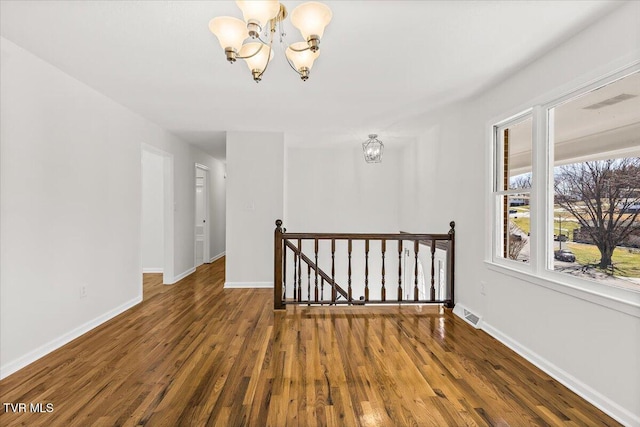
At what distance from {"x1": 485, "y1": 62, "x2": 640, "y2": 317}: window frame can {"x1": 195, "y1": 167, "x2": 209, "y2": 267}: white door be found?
18.3ft

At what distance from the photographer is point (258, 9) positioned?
4.58 feet

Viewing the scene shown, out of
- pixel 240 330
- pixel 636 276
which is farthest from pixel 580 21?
Result: pixel 240 330

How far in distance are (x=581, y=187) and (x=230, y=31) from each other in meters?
2.42

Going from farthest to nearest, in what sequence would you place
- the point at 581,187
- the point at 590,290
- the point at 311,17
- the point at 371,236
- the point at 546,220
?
the point at 371,236
the point at 546,220
the point at 581,187
the point at 590,290
the point at 311,17

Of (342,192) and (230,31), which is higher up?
(230,31)

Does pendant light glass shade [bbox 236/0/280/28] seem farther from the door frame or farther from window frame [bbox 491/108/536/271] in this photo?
the door frame

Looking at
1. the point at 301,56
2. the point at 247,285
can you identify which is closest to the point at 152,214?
the point at 247,285

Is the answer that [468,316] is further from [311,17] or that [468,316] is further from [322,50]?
[311,17]

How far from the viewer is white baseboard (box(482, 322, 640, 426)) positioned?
1.74 meters

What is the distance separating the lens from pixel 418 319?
3336 mm

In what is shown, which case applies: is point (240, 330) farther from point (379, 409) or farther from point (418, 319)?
point (418, 319)

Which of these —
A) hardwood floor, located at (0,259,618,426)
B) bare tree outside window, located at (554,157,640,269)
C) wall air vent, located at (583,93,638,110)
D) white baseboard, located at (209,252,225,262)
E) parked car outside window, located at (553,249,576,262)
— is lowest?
hardwood floor, located at (0,259,618,426)

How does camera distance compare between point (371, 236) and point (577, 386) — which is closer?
point (577, 386)

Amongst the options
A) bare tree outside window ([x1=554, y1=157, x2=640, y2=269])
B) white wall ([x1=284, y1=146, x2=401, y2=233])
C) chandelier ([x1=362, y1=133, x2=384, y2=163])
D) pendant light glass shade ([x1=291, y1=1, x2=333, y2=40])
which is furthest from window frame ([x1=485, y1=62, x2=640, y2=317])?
white wall ([x1=284, y1=146, x2=401, y2=233])
